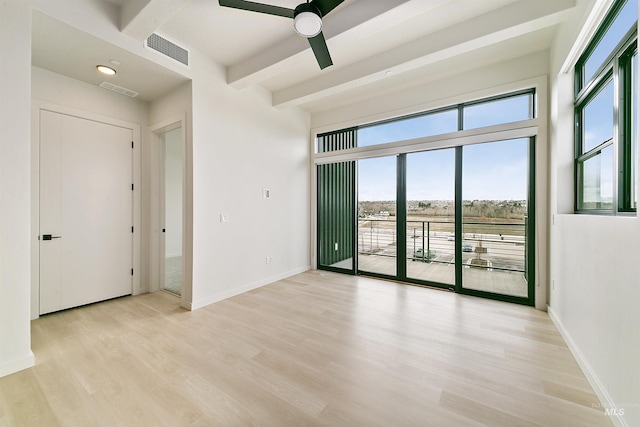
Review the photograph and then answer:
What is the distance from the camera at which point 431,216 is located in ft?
13.1

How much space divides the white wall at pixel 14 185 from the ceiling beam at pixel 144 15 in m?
0.68

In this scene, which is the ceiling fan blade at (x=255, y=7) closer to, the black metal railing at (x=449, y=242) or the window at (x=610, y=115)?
the window at (x=610, y=115)

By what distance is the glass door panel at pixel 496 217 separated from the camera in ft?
11.0

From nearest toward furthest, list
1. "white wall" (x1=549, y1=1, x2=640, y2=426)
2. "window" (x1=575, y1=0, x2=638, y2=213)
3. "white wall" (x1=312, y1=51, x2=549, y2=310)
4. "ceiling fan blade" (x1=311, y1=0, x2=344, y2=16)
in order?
"white wall" (x1=549, y1=1, x2=640, y2=426)
"window" (x1=575, y1=0, x2=638, y2=213)
"ceiling fan blade" (x1=311, y1=0, x2=344, y2=16)
"white wall" (x1=312, y1=51, x2=549, y2=310)

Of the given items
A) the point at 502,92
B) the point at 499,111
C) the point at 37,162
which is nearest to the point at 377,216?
the point at 499,111

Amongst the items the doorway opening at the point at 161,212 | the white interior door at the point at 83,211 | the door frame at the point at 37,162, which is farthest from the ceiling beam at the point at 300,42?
the white interior door at the point at 83,211

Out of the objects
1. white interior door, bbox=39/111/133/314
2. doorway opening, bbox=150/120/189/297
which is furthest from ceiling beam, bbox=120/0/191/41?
white interior door, bbox=39/111/133/314

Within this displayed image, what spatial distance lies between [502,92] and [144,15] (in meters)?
4.15

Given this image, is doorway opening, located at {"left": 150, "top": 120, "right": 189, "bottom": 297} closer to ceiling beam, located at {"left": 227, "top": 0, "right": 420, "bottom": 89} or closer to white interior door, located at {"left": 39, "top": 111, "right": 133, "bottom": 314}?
white interior door, located at {"left": 39, "top": 111, "right": 133, "bottom": 314}

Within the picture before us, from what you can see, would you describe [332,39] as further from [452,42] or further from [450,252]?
[450,252]

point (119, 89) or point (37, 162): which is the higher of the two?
point (119, 89)

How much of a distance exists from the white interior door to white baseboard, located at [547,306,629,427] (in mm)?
4961

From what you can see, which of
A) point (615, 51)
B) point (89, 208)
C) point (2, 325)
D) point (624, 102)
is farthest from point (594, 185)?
point (89, 208)

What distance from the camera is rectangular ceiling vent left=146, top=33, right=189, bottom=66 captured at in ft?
9.07
